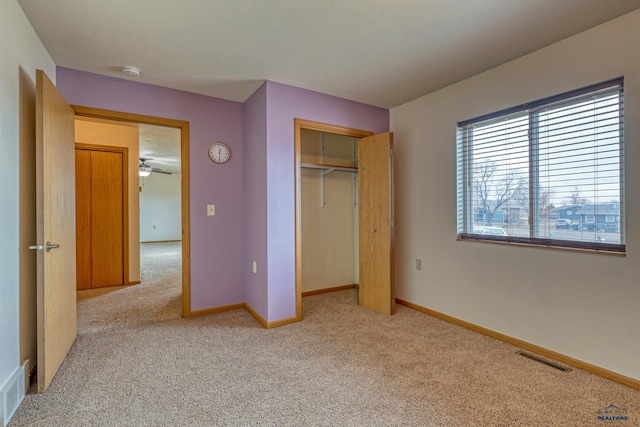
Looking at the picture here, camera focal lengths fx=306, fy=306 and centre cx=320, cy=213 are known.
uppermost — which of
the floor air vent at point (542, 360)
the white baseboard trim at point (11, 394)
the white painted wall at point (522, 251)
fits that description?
the white painted wall at point (522, 251)

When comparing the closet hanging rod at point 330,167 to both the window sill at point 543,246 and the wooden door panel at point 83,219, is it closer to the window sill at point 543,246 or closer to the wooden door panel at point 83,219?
the window sill at point 543,246

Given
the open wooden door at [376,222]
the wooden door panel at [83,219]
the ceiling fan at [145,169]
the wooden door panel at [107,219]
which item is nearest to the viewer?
the open wooden door at [376,222]

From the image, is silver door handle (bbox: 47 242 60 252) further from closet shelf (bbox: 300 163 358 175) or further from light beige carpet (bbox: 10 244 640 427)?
closet shelf (bbox: 300 163 358 175)

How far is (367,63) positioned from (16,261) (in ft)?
9.18

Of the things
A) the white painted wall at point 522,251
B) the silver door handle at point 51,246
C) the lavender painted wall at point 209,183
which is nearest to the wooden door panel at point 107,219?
the lavender painted wall at point 209,183

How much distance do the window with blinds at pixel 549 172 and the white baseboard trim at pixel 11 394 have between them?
3412mm

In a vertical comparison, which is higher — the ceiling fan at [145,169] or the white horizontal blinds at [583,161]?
the ceiling fan at [145,169]

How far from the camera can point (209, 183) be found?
3314mm

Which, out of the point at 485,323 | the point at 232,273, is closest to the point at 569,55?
the point at 485,323

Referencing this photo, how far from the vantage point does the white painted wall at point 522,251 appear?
196 centimetres

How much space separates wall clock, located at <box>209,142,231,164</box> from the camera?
332cm

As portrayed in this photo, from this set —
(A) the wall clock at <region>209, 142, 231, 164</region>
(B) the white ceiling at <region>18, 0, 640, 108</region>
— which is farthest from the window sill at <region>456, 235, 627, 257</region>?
(A) the wall clock at <region>209, 142, 231, 164</region>

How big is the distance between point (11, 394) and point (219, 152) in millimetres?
2435

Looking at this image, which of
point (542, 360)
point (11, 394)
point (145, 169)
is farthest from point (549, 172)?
point (145, 169)
